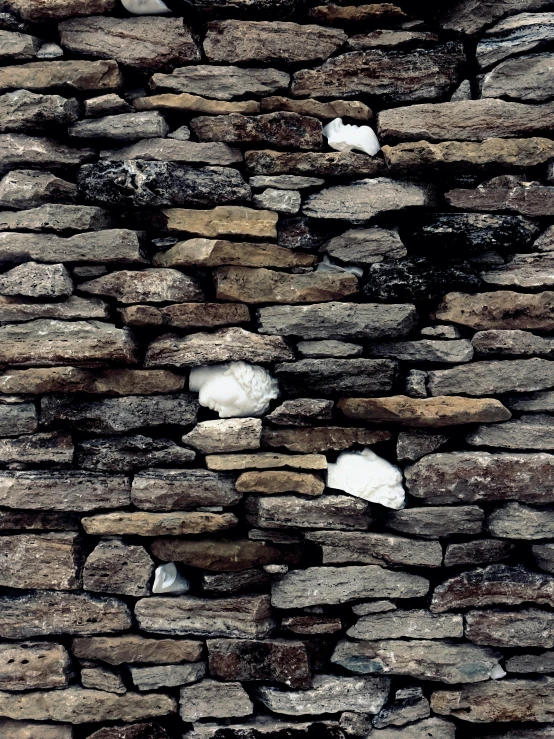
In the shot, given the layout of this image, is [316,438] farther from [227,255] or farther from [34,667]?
[34,667]

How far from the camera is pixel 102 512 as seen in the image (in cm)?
299

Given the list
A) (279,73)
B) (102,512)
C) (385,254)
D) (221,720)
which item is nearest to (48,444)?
(102,512)

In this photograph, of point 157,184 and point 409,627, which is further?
point 409,627

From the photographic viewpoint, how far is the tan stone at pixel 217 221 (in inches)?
114

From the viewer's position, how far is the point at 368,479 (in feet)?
9.63

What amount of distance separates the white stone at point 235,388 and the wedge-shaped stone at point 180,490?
0.26 m

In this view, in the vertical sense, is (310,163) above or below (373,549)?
above

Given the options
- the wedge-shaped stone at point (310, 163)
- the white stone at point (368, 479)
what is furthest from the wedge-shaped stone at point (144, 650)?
the wedge-shaped stone at point (310, 163)

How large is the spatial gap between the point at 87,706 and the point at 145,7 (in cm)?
279

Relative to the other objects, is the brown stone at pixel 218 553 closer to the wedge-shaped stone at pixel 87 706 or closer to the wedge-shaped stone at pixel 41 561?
the wedge-shaped stone at pixel 41 561

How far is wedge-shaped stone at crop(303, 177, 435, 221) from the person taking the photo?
2939 mm

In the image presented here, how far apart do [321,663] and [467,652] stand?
1.94ft

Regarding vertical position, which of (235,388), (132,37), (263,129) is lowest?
(235,388)

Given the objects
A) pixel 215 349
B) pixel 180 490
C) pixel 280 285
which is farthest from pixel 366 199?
pixel 180 490
